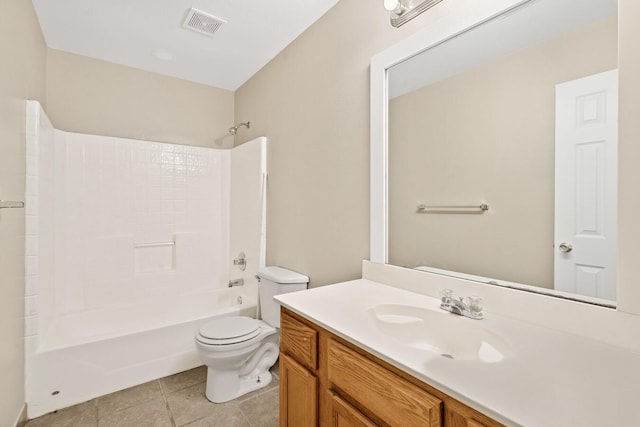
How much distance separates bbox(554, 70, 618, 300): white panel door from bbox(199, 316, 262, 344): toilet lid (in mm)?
1645

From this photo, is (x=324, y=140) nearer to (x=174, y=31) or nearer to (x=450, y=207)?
(x=450, y=207)

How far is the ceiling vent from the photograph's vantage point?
78.1 inches

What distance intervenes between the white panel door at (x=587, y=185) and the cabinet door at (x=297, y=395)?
0.92 m

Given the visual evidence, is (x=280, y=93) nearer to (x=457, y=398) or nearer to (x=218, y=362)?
(x=218, y=362)

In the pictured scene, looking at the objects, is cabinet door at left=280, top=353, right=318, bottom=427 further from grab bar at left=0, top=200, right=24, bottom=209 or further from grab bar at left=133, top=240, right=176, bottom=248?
grab bar at left=133, top=240, right=176, bottom=248

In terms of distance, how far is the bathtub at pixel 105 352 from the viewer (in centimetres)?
178

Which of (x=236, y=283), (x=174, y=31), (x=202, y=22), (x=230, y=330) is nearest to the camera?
(x=230, y=330)

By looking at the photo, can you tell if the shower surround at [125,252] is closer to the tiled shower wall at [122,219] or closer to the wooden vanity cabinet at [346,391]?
the tiled shower wall at [122,219]

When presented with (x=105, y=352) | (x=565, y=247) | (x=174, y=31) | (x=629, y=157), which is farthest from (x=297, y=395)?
(x=174, y=31)

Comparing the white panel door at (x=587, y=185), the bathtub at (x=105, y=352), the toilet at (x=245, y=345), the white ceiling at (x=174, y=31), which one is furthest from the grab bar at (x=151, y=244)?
the white panel door at (x=587, y=185)

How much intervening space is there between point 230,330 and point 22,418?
1162 millimetres

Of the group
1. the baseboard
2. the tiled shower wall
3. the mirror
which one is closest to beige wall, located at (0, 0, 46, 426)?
the baseboard

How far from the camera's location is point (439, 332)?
1.09 meters

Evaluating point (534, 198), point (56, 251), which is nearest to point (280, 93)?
point (534, 198)
